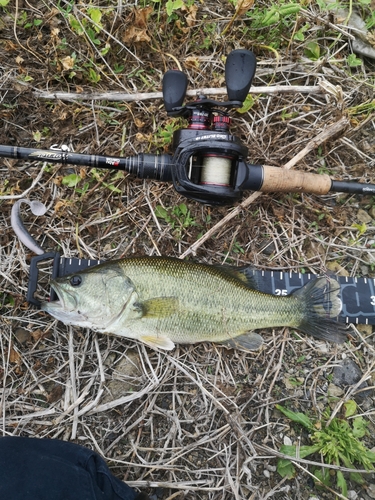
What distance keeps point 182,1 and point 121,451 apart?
13.3 feet

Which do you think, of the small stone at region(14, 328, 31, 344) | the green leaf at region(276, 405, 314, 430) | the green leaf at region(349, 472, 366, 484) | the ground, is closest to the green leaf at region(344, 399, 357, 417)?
the ground

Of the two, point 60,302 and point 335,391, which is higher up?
point 60,302

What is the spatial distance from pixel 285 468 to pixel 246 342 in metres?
1.11

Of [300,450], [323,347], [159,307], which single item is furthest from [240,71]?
[300,450]

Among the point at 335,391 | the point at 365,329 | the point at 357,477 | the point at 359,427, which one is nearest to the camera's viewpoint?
the point at 357,477

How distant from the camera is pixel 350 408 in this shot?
3453 mm

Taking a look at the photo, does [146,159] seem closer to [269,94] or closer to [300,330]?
[269,94]

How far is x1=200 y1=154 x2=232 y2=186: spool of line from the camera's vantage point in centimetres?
295

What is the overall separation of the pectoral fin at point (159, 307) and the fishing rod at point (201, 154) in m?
0.84

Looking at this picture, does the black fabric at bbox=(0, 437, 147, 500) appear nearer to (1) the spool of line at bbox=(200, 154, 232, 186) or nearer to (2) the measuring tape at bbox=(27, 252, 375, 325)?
(2) the measuring tape at bbox=(27, 252, 375, 325)

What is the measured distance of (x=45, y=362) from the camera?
343 cm

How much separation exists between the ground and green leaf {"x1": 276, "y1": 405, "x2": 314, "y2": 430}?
73 mm

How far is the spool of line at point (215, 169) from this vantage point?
9.69 feet

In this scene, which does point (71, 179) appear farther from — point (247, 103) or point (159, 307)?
point (247, 103)
